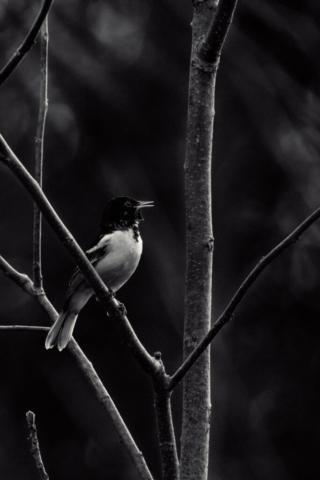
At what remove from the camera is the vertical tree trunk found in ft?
6.73

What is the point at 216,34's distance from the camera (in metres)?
2.26

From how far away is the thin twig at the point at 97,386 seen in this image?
2002 millimetres

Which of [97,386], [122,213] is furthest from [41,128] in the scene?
[122,213]

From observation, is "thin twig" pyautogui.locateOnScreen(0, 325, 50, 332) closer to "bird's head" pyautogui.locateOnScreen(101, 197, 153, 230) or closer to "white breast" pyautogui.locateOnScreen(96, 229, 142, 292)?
"white breast" pyautogui.locateOnScreen(96, 229, 142, 292)

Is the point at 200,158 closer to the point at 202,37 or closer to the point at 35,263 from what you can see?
the point at 202,37

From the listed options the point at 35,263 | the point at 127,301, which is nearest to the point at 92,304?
the point at 127,301

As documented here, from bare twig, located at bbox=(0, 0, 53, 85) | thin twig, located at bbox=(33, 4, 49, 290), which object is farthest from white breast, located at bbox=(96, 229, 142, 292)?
bare twig, located at bbox=(0, 0, 53, 85)

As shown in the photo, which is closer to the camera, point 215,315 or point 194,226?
point 194,226

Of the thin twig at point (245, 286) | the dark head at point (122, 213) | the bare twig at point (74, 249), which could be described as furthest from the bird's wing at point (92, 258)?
the thin twig at point (245, 286)

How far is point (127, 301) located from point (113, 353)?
563 millimetres

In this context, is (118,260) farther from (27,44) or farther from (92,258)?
(27,44)

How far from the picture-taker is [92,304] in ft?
24.5

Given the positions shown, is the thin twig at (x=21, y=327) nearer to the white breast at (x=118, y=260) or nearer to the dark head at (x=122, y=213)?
the white breast at (x=118, y=260)

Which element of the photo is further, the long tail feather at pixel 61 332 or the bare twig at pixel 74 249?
the long tail feather at pixel 61 332
